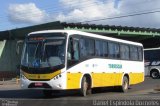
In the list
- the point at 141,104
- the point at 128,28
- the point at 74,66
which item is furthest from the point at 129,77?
the point at 128,28

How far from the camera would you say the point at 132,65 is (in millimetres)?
27016

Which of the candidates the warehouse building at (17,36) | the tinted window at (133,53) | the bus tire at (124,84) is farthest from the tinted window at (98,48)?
the warehouse building at (17,36)

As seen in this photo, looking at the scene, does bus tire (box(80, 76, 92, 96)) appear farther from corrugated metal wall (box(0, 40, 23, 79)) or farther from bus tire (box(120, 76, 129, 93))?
corrugated metal wall (box(0, 40, 23, 79))

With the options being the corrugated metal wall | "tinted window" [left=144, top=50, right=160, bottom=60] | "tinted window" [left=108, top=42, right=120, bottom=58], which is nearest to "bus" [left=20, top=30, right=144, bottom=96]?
"tinted window" [left=108, top=42, right=120, bottom=58]

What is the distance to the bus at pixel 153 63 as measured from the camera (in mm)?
42956

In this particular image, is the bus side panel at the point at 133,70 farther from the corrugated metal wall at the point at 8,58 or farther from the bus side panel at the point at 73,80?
the corrugated metal wall at the point at 8,58

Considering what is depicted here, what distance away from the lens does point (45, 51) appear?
19656mm

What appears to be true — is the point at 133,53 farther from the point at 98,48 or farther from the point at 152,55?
the point at 152,55

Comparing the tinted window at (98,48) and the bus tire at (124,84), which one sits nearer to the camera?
the tinted window at (98,48)

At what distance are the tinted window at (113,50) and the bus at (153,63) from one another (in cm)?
1858

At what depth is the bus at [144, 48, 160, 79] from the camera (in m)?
43.0

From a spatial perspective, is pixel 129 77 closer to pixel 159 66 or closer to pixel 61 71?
pixel 61 71

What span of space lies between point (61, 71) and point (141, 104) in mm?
8067

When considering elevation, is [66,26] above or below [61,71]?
above
